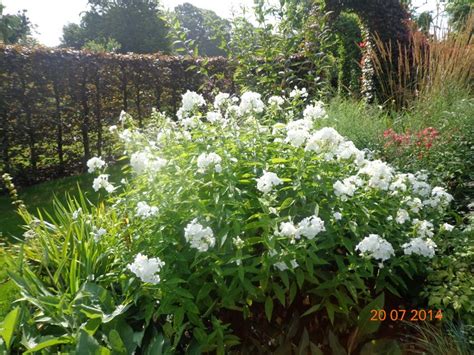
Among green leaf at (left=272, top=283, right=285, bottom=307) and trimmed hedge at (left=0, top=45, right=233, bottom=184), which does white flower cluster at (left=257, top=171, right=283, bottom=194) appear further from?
trimmed hedge at (left=0, top=45, right=233, bottom=184)

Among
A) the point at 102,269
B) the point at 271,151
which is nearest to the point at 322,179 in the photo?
the point at 271,151

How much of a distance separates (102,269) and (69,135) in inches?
226

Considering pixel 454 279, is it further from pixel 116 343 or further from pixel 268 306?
pixel 116 343

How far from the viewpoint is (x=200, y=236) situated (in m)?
1.97

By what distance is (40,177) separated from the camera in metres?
7.43

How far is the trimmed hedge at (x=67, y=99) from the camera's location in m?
6.89

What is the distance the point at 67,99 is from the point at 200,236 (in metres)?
6.57

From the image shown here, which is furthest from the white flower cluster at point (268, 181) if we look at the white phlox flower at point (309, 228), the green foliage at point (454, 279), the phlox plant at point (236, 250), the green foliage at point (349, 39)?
the green foliage at point (349, 39)

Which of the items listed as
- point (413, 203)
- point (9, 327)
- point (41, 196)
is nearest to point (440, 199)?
point (413, 203)

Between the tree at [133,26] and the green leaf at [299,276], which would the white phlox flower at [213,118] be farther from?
the tree at [133,26]

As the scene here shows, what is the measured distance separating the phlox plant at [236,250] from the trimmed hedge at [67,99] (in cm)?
374

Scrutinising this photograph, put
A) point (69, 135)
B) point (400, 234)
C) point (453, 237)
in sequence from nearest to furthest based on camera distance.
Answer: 1. point (400, 234)
2. point (453, 237)
3. point (69, 135)

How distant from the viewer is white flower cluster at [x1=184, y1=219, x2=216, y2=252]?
77.0 inches

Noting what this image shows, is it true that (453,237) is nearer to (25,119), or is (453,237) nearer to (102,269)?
(102,269)
